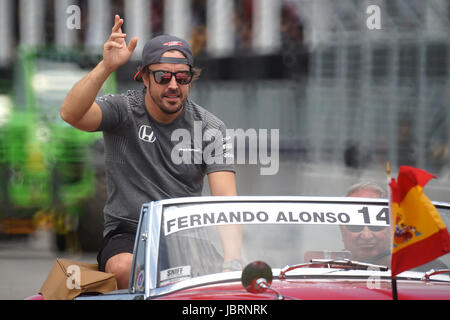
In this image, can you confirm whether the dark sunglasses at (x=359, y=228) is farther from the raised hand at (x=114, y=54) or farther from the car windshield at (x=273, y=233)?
the raised hand at (x=114, y=54)

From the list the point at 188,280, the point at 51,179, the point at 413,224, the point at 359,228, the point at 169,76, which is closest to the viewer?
the point at 413,224

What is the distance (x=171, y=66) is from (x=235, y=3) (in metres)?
14.9

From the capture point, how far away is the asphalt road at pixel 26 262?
8297 millimetres

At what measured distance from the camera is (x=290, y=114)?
12.3 m

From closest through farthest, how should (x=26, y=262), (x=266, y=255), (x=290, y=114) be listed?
(x=266, y=255)
(x=26, y=262)
(x=290, y=114)

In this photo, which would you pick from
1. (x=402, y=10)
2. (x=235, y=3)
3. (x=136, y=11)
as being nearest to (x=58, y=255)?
(x=402, y=10)

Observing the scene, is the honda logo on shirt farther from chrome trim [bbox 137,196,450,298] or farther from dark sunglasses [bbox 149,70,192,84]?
chrome trim [bbox 137,196,450,298]

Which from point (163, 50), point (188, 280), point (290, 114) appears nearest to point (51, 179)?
point (290, 114)

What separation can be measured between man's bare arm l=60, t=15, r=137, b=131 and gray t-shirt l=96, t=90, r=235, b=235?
0.32 ft

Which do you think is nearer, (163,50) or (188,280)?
(188,280)

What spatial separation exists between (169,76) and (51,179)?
667 cm

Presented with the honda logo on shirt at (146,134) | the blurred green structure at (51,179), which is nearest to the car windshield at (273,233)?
the honda logo on shirt at (146,134)

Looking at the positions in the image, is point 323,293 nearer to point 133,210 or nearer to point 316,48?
point 133,210

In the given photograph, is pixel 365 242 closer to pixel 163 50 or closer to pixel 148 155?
pixel 148 155
